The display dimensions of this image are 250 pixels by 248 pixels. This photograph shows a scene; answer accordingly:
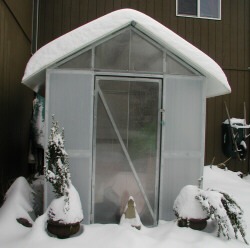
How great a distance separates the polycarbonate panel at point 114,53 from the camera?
409 cm

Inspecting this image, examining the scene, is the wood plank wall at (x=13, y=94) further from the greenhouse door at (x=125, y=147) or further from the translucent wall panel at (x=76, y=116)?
the greenhouse door at (x=125, y=147)

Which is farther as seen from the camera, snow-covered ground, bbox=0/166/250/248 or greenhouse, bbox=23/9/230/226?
greenhouse, bbox=23/9/230/226

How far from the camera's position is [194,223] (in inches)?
150

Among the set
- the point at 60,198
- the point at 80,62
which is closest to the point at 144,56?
the point at 80,62

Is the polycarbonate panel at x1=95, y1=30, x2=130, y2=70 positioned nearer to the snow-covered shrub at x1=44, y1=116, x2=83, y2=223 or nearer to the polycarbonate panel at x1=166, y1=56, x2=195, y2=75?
the polycarbonate panel at x1=166, y1=56, x2=195, y2=75

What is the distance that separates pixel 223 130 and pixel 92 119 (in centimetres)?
503

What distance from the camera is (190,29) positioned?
8039 mm

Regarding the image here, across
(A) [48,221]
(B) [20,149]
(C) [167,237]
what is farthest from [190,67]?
(B) [20,149]

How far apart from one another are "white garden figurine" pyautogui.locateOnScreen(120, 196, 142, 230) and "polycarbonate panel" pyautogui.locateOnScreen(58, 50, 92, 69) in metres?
1.84

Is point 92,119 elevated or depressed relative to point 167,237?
elevated

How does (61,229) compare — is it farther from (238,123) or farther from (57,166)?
(238,123)

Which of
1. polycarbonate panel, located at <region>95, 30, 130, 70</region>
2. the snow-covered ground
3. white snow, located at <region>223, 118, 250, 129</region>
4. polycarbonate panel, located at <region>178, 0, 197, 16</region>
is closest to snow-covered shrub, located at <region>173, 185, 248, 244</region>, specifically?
the snow-covered ground

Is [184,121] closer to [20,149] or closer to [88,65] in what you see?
[88,65]

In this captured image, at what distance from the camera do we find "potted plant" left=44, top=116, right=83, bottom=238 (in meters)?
3.46
